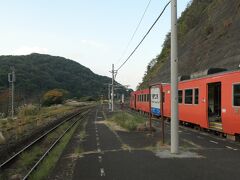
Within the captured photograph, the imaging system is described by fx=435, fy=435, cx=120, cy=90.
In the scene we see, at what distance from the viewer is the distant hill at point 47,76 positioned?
115 meters

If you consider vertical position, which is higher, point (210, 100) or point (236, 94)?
point (236, 94)

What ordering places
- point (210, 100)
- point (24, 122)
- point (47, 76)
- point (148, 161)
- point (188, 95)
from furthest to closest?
point (47, 76) → point (24, 122) → point (188, 95) → point (210, 100) → point (148, 161)

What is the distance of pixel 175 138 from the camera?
14.6 m

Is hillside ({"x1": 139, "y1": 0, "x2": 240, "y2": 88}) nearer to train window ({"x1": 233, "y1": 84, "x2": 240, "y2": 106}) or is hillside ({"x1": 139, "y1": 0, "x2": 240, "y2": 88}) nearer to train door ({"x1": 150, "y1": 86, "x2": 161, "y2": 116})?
train door ({"x1": 150, "y1": 86, "x2": 161, "y2": 116})

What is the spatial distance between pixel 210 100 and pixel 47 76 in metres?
124

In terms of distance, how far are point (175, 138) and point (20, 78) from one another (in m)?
105

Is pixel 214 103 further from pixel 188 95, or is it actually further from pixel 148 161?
pixel 148 161

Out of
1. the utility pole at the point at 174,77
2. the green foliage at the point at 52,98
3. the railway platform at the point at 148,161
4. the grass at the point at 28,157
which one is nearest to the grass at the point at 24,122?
the grass at the point at 28,157

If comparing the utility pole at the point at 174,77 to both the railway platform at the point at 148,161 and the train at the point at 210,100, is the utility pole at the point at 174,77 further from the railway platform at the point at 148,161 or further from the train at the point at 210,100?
the train at the point at 210,100

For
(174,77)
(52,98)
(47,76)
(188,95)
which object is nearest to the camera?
(174,77)

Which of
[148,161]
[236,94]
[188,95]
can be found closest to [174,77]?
[148,161]

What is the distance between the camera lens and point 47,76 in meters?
143

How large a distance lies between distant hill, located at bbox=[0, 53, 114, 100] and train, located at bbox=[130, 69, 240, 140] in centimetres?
7588

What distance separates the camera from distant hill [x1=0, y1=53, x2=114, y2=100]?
115 meters
